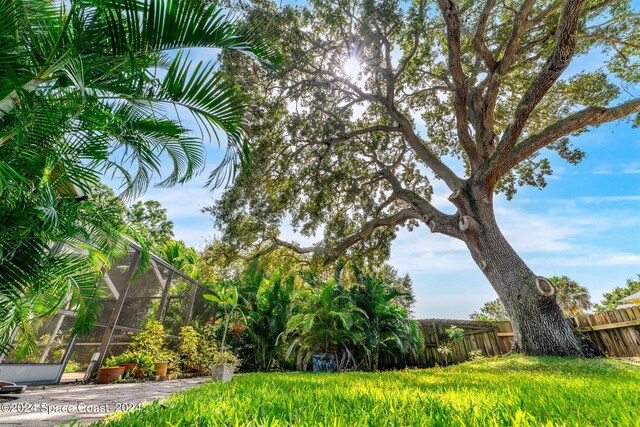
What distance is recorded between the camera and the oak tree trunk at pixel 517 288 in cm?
564

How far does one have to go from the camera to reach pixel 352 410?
159 cm

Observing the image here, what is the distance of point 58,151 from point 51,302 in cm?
198

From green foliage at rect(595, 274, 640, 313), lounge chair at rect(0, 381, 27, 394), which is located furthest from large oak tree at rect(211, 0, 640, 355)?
green foliage at rect(595, 274, 640, 313)

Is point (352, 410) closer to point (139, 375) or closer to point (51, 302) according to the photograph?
point (51, 302)

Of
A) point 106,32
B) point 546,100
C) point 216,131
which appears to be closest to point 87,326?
point 216,131

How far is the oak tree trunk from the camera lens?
5641mm

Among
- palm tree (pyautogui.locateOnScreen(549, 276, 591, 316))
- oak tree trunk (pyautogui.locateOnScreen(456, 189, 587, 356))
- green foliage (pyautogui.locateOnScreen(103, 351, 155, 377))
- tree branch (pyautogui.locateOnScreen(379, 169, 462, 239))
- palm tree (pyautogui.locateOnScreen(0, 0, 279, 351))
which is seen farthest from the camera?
palm tree (pyautogui.locateOnScreen(549, 276, 591, 316))

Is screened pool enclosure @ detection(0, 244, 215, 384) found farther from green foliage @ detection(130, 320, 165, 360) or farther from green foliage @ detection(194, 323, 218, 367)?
green foliage @ detection(194, 323, 218, 367)

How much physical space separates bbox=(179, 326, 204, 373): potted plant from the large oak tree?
100 inches

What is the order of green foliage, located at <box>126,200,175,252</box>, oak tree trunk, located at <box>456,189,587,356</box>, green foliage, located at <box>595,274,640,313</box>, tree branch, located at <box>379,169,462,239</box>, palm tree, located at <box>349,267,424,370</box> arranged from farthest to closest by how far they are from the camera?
1. green foliage, located at <box>595,274,640,313</box>
2. green foliage, located at <box>126,200,175,252</box>
3. palm tree, located at <box>349,267,424,370</box>
4. tree branch, located at <box>379,169,462,239</box>
5. oak tree trunk, located at <box>456,189,587,356</box>

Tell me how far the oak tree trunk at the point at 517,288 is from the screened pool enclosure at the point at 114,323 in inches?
286

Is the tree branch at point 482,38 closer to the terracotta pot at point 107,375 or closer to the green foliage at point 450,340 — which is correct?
the green foliage at point 450,340

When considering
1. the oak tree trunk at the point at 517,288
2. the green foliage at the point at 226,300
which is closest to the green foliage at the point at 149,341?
the green foliage at the point at 226,300

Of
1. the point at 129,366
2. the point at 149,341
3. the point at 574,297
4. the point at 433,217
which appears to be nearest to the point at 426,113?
the point at 433,217
